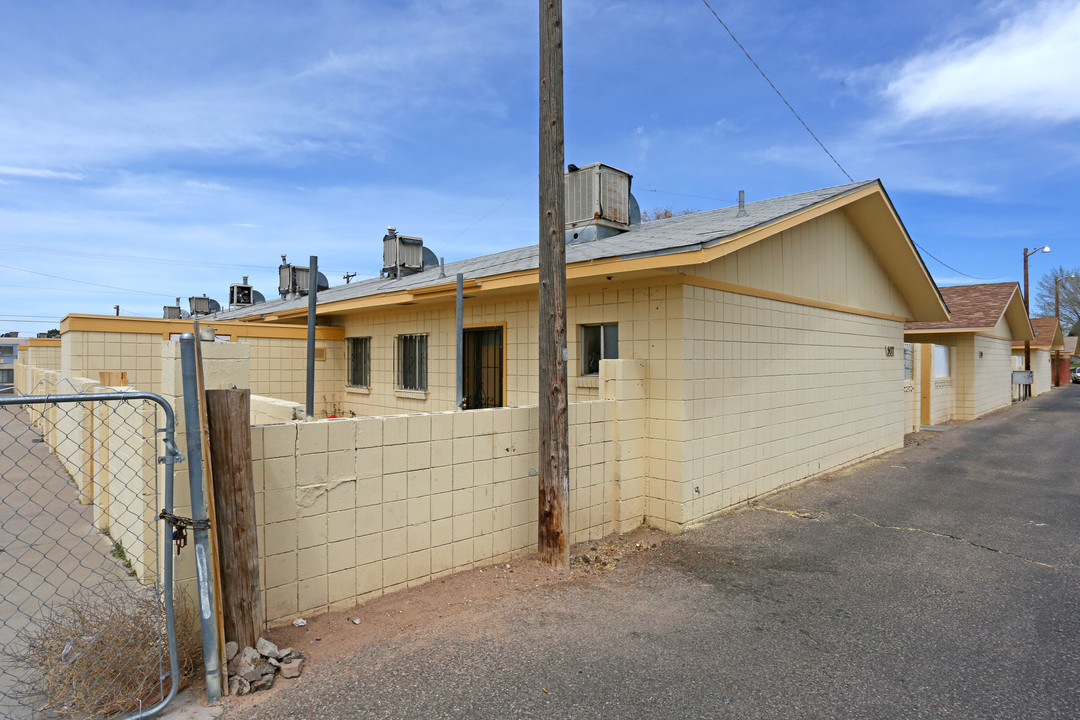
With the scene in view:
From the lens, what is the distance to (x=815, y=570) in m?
5.38

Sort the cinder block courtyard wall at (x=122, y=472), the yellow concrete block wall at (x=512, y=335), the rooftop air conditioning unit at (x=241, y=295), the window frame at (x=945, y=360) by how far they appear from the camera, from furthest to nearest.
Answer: the rooftop air conditioning unit at (x=241, y=295) < the window frame at (x=945, y=360) < the yellow concrete block wall at (x=512, y=335) < the cinder block courtyard wall at (x=122, y=472)

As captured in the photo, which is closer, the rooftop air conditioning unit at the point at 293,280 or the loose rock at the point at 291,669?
the loose rock at the point at 291,669

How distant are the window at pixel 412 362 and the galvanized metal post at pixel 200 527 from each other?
23.7 ft

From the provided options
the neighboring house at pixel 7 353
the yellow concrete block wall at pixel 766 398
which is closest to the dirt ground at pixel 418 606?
the yellow concrete block wall at pixel 766 398

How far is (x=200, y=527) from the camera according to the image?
3156 mm

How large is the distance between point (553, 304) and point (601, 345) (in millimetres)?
2226

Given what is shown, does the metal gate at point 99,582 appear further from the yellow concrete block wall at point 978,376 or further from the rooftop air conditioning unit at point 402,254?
the yellow concrete block wall at point 978,376

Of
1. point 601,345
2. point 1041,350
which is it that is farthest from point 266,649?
point 1041,350

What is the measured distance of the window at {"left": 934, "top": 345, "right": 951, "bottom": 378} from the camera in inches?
701

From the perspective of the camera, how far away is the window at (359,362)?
12258 millimetres

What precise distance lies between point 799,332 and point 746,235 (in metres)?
2.90

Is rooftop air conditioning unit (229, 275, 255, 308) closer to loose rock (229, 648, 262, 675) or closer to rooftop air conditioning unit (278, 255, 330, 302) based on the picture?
rooftop air conditioning unit (278, 255, 330, 302)

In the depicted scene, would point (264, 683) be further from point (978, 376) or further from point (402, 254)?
point (978, 376)

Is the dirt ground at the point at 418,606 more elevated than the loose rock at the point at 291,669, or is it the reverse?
the loose rock at the point at 291,669
